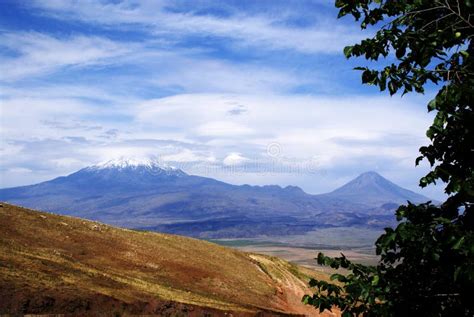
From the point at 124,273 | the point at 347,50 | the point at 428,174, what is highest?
the point at 347,50

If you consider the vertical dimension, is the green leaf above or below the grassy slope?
above

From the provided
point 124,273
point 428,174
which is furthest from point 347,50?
point 124,273

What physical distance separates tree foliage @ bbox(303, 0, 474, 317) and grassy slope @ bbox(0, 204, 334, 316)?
72.3ft

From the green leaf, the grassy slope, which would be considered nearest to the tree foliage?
the green leaf

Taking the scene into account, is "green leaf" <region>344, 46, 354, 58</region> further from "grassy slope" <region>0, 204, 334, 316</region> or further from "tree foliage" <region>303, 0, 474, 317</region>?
"grassy slope" <region>0, 204, 334, 316</region>

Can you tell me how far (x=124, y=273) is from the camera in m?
44.7

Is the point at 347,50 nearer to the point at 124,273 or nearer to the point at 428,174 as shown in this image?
the point at 428,174

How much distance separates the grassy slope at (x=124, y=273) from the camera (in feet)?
95.8

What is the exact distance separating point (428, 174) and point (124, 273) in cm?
3901

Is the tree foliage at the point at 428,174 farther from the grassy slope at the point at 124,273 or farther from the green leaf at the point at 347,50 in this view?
the grassy slope at the point at 124,273

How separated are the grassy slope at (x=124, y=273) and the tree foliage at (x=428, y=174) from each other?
868 inches

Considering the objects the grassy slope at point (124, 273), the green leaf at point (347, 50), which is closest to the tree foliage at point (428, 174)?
the green leaf at point (347, 50)

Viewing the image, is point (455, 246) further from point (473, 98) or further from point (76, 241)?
point (76, 241)

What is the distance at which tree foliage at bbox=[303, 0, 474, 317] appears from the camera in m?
8.62
